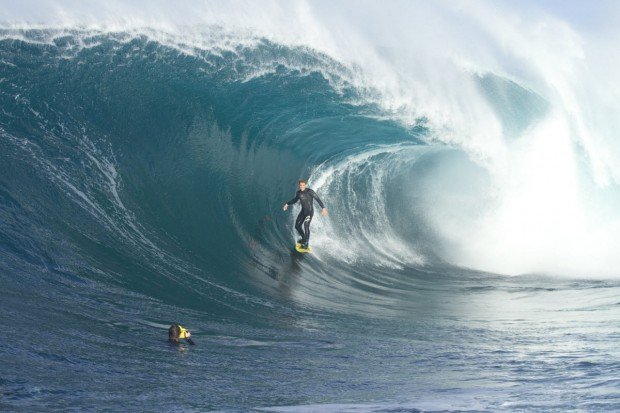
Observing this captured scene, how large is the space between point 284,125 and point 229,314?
8.30m

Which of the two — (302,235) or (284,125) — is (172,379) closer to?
(302,235)

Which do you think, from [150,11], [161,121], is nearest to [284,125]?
[161,121]

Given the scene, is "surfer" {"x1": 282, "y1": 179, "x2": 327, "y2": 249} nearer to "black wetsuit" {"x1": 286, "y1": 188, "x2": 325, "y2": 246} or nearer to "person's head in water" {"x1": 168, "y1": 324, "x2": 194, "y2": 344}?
"black wetsuit" {"x1": 286, "y1": 188, "x2": 325, "y2": 246}

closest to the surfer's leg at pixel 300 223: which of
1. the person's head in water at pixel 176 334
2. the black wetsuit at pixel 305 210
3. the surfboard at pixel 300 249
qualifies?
the black wetsuit at pixel 305 210

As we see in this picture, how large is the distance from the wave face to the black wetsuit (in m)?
0.37

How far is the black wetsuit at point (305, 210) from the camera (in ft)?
43.4

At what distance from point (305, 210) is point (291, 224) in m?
1.06

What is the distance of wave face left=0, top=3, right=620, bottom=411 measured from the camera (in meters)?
6.44

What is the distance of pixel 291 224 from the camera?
46.7 ft

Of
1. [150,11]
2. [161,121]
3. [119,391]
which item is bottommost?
[119,391]

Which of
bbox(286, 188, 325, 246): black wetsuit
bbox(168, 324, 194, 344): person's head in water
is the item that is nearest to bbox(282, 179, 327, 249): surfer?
bbox(286, 188, 325, 246): black wetsuit

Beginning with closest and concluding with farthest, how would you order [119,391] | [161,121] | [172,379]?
[119,391], [172,379], [161,121]

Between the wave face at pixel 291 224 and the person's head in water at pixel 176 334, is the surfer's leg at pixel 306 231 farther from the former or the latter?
the person's head in water at pixel 176 334

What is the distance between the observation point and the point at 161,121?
14555mm
